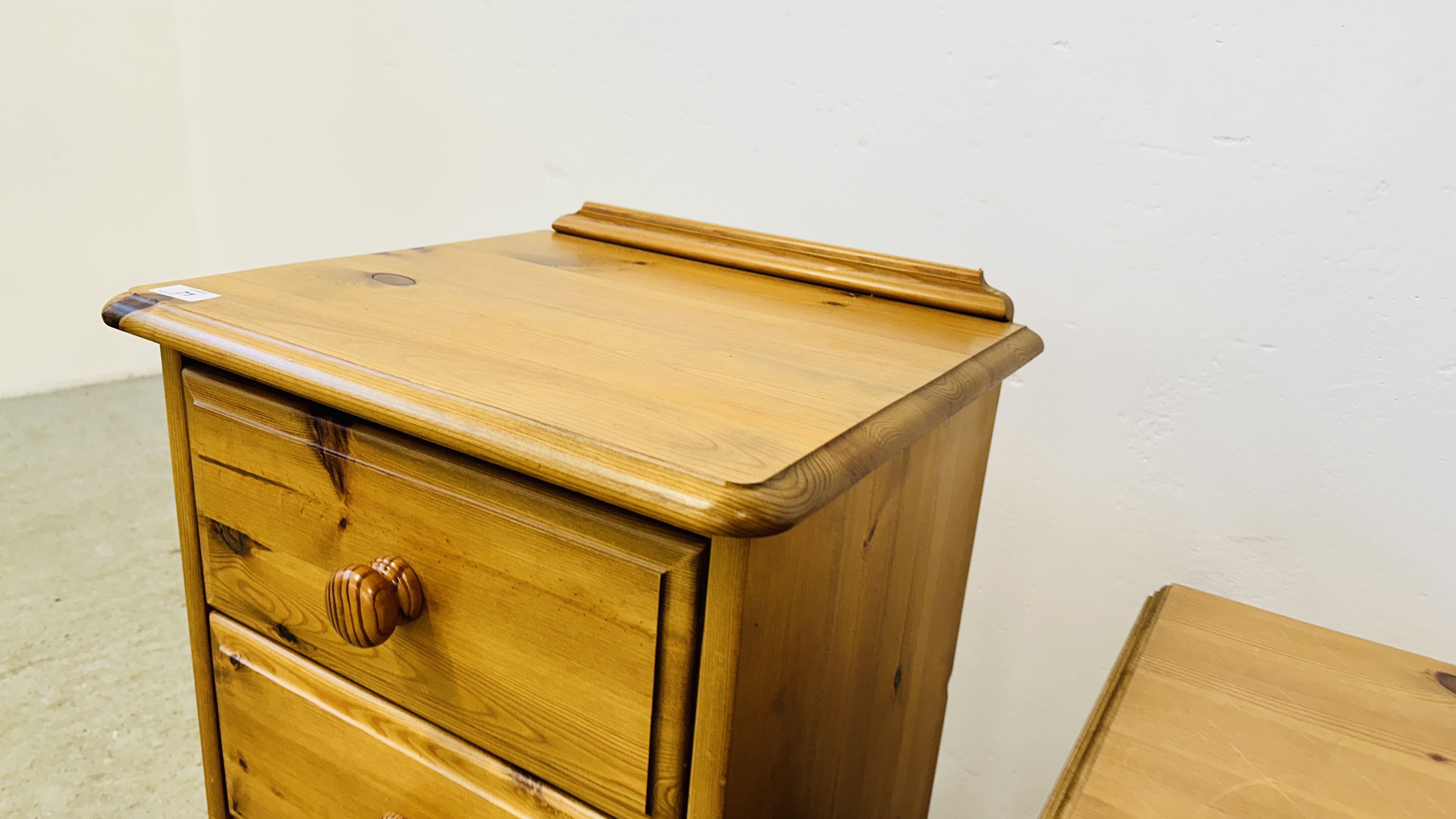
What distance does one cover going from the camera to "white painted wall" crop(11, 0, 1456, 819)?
0.80m

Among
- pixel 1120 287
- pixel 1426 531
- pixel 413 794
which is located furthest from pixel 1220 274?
pixel 413 794

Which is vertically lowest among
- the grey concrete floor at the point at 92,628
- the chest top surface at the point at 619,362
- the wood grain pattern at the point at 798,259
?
the grey concrete floor at the point at 92,628

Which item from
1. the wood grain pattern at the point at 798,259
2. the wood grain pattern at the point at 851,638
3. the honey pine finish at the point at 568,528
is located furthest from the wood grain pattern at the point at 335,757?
the wood grain pattern at the point at 798,259

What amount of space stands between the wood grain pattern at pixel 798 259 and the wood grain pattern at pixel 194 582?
0.40 meters

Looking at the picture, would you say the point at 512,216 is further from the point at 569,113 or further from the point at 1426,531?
the point at 1426,531

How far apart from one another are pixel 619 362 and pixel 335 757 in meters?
0.33

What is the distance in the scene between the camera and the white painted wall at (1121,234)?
0.80m

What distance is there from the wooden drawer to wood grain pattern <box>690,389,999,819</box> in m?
0.02

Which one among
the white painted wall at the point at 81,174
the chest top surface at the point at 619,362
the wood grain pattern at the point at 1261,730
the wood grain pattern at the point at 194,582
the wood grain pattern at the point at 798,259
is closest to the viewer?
the chest top surface at the point at 619,362

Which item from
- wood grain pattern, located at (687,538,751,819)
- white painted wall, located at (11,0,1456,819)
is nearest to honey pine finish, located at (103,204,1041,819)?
wood grain pattern, located at (687,538,751,819)

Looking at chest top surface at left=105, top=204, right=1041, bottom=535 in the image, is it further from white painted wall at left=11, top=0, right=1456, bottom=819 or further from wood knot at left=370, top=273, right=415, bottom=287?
white painted wall at left=11, top=0, right=1456, bottom=819

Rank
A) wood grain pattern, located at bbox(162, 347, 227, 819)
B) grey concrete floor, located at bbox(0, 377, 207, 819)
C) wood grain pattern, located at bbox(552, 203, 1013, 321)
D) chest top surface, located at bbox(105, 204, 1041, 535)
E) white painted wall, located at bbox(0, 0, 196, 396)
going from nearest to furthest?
chest top surface, located at bbox(105, 204, 1041, 535) → wood grain pattern, located at bbox(162, 347, 227, 819) → wood grain pattern, located at bbox(552, 203, 1013, 321) → grey concrete floor, located at bbox(0, 377, 207, 819) → white painted wall, located at bbox(0, 0, 196, 396)

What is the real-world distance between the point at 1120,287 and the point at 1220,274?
3.3 inches

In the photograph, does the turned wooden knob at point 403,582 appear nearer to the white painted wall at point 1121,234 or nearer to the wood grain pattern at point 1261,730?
the wood grain pattern at point 1261,730
